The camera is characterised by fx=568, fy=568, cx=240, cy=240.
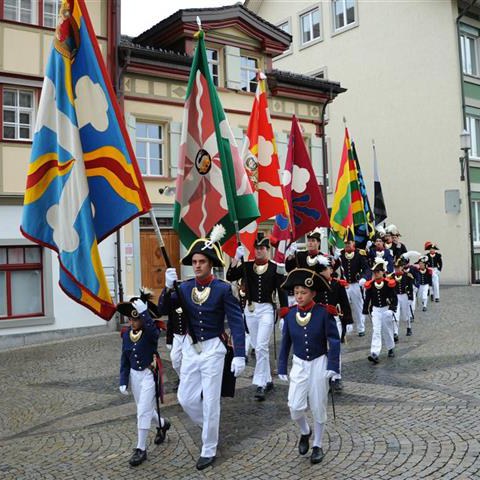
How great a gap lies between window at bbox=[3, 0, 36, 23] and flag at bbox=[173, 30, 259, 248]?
920 cm

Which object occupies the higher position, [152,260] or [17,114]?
[17,114]

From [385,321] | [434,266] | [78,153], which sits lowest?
[385,321]

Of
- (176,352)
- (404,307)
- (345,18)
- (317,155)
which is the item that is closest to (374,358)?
(404,307)

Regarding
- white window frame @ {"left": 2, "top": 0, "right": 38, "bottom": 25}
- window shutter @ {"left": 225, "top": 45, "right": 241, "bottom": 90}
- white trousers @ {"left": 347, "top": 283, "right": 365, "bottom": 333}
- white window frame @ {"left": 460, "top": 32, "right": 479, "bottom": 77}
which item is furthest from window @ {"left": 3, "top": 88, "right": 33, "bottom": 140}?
white window frame @ {"left": 460, "top": 32, "right": 479, "bottom": 77}

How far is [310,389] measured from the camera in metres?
5.34

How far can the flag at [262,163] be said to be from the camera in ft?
31.7

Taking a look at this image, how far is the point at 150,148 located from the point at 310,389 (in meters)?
12.9

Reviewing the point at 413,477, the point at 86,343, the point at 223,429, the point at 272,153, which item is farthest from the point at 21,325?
the point at 413,477

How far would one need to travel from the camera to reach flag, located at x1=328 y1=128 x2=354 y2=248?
13.8 m

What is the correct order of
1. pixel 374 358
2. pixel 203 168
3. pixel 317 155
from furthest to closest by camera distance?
pixel 317 155
pixel 374 358
pixel 203 168

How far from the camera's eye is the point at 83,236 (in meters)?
5.72

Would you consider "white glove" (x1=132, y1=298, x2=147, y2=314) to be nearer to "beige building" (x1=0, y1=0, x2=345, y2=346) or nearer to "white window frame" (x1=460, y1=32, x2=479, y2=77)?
"beige building" (x1=0, y1=0, x2=345, y2=346)

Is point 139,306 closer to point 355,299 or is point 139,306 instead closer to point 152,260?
point 355,299

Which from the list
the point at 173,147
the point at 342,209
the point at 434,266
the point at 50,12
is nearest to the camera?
the point at 342,209
